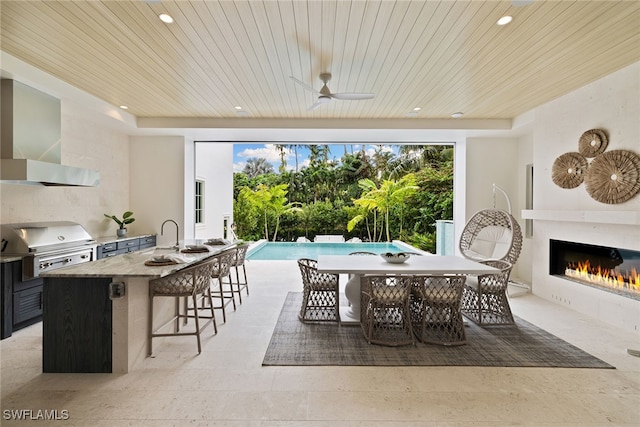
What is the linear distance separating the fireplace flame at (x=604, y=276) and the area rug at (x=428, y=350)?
3.72 feet

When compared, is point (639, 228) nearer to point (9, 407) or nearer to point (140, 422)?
point (140, 422)

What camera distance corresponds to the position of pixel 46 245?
3717 millimetres

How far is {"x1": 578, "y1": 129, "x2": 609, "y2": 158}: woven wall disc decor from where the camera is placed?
3.73 meters

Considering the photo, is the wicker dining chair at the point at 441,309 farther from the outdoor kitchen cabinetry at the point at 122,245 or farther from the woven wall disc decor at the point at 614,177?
the outdoor kitchen cabinetry at the point at 122,245

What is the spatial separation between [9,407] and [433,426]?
108 inches

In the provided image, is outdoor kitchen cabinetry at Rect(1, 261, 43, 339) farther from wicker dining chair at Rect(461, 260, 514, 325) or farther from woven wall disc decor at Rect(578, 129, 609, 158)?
woven wall disc decor at Rect(578, 129, 609, 158)

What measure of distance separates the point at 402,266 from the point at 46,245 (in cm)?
402

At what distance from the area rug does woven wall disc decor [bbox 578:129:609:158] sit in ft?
7.20

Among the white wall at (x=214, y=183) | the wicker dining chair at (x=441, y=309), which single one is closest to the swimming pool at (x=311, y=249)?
the white wall at (x=214, y=183)

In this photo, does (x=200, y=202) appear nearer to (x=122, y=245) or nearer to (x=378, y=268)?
(x=122, y=245)

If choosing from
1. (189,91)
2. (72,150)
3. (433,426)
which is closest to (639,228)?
(433,426)

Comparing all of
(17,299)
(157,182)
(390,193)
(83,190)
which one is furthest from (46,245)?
(390,193)

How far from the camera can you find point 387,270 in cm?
321

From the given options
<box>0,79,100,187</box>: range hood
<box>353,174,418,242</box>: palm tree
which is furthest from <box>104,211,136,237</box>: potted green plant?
<box>353,174,418,242</box>: palm tree
